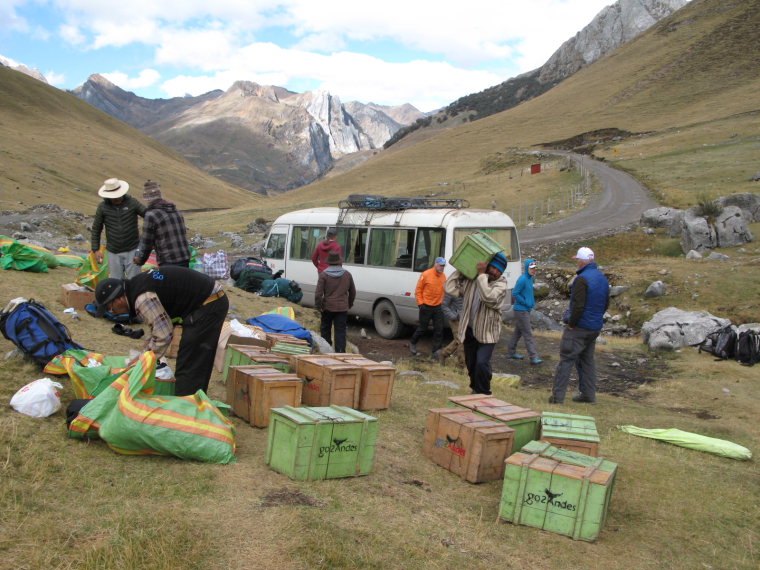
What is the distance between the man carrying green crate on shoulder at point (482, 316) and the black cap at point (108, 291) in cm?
436

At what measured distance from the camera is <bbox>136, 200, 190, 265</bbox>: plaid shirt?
26.8 feet

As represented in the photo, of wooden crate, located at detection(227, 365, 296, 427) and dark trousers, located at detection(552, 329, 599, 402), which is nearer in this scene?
wooden crate, located at detection(227, 365, 296, 427)

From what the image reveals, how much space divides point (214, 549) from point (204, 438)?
4.81 feet

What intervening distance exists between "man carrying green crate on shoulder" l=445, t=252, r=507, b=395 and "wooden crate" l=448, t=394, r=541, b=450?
1339 mm

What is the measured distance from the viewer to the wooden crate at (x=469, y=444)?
5699 millimetres

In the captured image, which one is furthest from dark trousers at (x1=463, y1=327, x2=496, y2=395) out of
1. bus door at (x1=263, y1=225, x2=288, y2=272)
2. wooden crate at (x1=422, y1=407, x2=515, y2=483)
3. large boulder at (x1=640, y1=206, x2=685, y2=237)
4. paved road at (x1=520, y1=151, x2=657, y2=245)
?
large boulder at (x1=640, y1=206, x2=685, y2=237)

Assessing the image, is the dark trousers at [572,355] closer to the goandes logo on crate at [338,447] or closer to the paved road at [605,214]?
the goandes logo on crate at [338,447]

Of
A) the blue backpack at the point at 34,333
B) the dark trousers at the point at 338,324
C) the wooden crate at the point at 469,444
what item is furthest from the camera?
the dark trousers at the point at 338,324

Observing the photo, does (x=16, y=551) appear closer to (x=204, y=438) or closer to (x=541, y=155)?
(x=204, y=438)

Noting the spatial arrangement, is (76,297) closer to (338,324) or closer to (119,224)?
(119,224)

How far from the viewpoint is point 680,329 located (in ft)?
46.2

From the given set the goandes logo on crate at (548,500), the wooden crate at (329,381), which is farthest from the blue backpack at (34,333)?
the goandes logo on crate at (548,500)

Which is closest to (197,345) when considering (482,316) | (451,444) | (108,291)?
(108,291)

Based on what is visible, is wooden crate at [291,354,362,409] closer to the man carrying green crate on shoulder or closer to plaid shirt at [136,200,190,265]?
the man carrying green crate on shoulder
